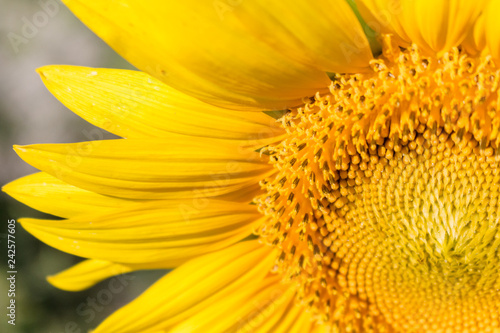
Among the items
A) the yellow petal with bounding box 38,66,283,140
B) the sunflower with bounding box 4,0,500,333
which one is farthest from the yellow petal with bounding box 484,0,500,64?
the yellow petal with bounding box 38,66,283,140

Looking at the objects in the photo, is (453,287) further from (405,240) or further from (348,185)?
(348,185)

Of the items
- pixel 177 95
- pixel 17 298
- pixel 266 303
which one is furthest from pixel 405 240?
pixel 17 298

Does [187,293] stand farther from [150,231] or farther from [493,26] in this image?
[493,26]

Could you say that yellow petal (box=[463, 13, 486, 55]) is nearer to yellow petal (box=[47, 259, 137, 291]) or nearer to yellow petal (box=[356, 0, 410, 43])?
yellow petal (box=[356, 0, 410, 43])

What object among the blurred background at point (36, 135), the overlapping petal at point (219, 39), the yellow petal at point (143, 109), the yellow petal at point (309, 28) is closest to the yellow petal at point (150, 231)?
the yellow petal at point (143, 109)

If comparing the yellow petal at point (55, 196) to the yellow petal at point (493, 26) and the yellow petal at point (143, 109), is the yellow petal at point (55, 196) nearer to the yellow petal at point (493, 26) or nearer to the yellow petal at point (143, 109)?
Result: the yellow petal at point (143, 109)

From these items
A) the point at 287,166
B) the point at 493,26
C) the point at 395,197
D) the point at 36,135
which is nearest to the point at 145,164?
the point at 287,166
